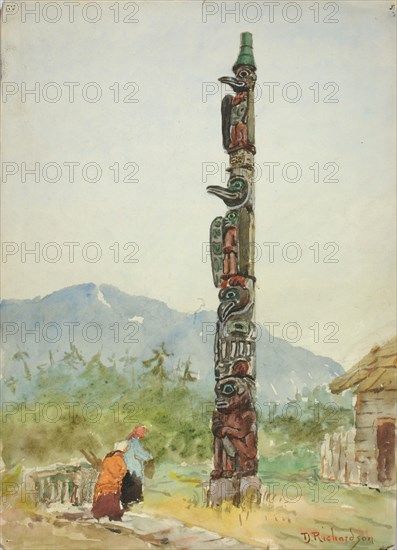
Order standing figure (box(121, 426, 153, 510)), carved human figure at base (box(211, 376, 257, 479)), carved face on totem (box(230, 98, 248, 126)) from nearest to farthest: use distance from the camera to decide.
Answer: carved human figure at base (box(211, 376, 257, 479)) < standing figure (box(121, 426, 153, 510)) < carved face on totem (box(230, 98, 248, 126))

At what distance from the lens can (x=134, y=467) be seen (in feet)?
14.1

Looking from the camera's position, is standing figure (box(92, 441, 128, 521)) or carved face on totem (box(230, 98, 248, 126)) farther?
carved face on totem (box(230, 98, 248, 126))

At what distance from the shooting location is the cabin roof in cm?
438

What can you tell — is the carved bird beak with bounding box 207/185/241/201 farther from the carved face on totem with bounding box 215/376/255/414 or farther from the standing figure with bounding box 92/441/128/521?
the standing figure with bounding box 92/441/128/521

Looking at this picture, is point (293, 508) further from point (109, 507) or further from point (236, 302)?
point (236, 302)

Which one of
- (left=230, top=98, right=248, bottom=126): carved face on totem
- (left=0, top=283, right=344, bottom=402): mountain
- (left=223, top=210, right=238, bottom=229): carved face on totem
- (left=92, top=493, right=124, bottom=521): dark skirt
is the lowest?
(left=92, top=493, right=124, bottom=521): dark skirt

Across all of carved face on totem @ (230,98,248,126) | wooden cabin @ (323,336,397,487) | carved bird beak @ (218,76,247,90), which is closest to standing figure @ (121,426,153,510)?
wooden cabin @ (323,336,397,487)

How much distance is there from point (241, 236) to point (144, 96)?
3.54ft

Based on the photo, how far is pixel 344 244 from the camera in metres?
4.44

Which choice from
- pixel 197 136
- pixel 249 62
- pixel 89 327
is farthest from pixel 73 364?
pixel 249 62

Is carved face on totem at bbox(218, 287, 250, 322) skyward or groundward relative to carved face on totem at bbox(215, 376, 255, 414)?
skyward

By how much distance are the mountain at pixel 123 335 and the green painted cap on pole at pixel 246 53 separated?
155cm
